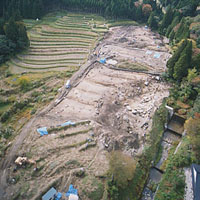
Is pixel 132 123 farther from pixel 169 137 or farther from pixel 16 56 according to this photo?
pixel 16 56

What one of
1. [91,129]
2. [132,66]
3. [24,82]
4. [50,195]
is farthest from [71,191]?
[132,66]

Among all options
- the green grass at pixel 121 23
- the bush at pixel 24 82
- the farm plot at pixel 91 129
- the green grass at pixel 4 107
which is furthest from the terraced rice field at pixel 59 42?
the green grass at pixel 4 107

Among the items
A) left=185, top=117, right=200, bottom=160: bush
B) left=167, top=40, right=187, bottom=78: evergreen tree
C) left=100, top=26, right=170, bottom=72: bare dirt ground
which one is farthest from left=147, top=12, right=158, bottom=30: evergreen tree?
left=185, top=117, right=200, bottom=160: bush

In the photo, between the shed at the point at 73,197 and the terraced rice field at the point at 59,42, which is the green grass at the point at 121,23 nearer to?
the terraced rice field at the point at 59,42

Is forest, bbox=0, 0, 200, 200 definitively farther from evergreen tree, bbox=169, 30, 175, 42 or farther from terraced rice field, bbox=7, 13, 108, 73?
terraced rice field, bbox=7, 13, 108, 73

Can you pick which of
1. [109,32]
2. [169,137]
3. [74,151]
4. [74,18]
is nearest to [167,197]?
[169,137]
